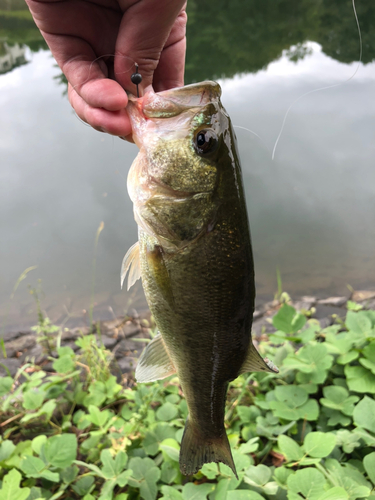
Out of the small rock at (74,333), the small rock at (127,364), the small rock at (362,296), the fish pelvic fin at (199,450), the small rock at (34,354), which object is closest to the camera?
the fish pelvic fin at (199,450)

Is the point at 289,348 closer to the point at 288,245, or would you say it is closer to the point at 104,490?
the point at 104,490

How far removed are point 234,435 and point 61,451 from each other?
1.04 m

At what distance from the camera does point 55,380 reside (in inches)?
113

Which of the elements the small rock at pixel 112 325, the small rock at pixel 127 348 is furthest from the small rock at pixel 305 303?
the small rock at pixel 112 325

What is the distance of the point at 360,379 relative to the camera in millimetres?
2326

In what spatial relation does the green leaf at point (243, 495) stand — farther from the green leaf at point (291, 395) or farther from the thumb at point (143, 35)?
the thumb at point (143, 35)

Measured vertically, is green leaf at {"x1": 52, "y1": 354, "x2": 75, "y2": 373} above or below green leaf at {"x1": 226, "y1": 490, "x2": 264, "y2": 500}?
above

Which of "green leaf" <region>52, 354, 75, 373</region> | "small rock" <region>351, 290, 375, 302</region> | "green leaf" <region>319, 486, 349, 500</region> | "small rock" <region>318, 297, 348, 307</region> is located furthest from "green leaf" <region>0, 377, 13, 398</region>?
"small rock" <region>351, 290, 375, 302</region>

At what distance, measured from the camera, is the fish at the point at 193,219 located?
1391 mm

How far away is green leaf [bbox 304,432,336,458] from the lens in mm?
1919

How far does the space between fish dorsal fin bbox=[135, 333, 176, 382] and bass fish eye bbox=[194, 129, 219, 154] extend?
2.81ft

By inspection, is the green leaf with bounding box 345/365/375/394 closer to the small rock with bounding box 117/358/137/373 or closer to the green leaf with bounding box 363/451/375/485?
the green leaf with bounding box 363/451/375/485

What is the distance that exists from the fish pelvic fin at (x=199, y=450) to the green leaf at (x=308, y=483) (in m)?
0.38

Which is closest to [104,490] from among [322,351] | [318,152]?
[322,351]
